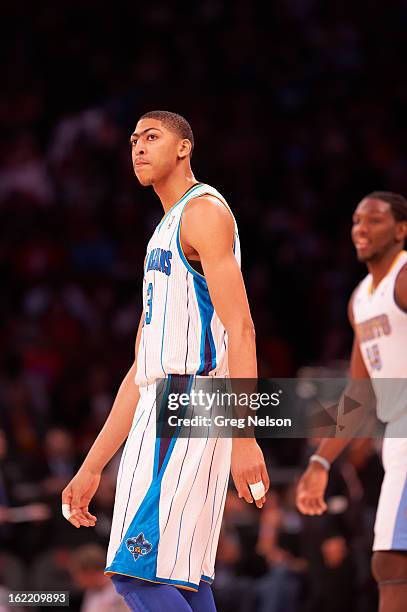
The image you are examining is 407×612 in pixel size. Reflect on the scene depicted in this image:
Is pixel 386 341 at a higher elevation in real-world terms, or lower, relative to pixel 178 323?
higher

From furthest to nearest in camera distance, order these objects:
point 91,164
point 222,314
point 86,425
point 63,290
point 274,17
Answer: point 274,17 → point 91,164 → point 63,290 → point 86,425 → point 222,314

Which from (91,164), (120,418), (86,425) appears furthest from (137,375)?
(91,164)

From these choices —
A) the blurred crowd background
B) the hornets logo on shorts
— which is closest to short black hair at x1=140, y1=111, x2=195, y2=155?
the hornets logo on shorts

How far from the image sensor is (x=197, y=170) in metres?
11.6

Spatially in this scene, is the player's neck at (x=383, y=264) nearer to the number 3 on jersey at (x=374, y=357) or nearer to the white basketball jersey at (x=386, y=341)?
the white basketball jersey at (x=386, y=341)

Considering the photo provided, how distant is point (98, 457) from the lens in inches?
153

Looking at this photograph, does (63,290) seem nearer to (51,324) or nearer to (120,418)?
(51,324)

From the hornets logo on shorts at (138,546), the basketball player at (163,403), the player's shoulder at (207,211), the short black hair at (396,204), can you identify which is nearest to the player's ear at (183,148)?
the basketball player at (163,403)

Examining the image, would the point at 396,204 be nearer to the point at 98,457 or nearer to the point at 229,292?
the point at 229,292

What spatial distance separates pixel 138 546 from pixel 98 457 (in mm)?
550

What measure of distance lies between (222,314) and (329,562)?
5.04m

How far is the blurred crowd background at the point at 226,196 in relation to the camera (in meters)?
8.67

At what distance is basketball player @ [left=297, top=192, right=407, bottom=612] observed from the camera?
4621mm

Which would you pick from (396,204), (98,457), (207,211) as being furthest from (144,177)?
(396,204)
